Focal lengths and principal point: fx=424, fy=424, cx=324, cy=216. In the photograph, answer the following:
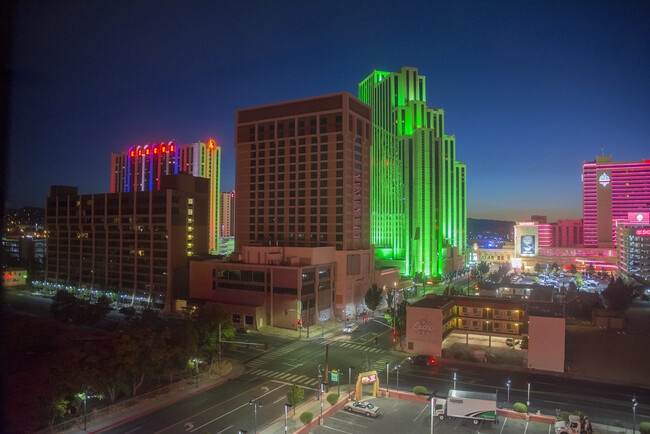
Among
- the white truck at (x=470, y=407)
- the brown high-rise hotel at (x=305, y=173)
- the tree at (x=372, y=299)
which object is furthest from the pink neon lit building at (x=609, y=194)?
the white truck at (x=470, y=407)

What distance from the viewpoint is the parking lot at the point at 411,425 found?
25.2 m

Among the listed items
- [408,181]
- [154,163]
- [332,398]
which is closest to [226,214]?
[154,163]

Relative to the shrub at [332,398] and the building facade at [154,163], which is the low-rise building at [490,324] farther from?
the building facade at [154,163]

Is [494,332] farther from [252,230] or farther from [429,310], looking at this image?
[252,230]

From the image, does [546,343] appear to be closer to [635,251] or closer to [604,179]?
[635,251]

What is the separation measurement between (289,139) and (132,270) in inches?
1323

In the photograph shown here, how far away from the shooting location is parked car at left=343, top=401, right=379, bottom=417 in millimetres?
27141

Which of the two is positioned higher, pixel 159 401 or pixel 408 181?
pixel 408 181

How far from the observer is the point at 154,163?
118750 millimetres

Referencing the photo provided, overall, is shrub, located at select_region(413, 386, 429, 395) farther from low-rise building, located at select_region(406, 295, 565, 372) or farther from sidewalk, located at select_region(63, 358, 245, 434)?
sidewalk, located at select_region(63, 358, 245, 434)

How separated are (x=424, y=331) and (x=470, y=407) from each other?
16267mm

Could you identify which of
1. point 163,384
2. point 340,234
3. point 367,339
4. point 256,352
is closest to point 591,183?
point 340,234

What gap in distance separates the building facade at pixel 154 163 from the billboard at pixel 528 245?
98.7 metres

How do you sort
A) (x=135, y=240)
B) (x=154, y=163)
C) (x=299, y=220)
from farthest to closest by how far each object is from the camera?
(x=154, y=163)
(x=299, y=220)
(x=135, y=240)
